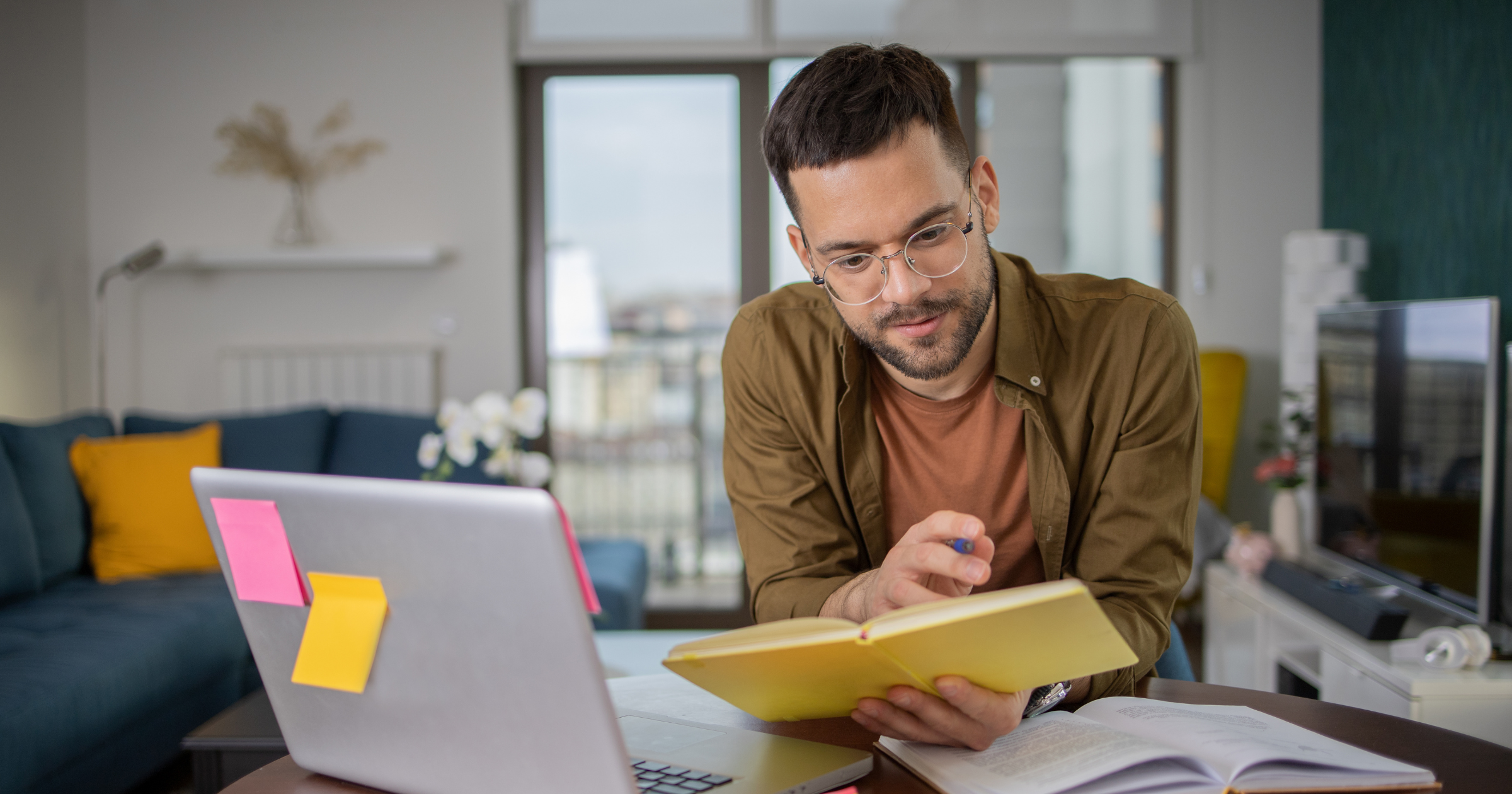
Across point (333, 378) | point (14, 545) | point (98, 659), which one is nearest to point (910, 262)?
point (98, 659)

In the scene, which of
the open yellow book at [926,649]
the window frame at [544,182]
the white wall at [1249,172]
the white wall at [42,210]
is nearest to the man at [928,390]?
the open yellow book at [926,649]

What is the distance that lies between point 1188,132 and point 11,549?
4106mm

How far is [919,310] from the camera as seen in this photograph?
3.60 feet

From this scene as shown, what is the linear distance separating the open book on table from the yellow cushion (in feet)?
8.88

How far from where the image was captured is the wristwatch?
86cm

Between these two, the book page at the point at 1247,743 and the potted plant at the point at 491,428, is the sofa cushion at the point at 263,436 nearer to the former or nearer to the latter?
the potted plant at the point at 491,428

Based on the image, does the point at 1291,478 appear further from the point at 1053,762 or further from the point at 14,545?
the point at 14,545

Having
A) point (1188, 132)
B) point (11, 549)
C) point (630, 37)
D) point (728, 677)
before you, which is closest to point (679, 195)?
point (630, 37)

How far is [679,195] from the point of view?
12.8 ft

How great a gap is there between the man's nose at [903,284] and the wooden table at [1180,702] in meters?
0.46

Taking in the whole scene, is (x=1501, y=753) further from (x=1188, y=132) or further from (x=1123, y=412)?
(x=1188, y=132)

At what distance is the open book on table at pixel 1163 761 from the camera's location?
644 mm

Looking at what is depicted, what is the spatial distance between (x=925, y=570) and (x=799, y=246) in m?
0.57

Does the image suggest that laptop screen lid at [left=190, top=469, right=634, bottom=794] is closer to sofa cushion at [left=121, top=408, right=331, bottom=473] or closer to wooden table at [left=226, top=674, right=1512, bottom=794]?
wooden table at [left=226, top=674, right=1512, bottom=794]
